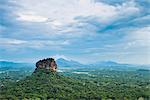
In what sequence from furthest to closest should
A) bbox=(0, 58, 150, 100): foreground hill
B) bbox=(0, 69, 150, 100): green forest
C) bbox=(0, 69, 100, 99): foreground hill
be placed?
bbox=(0, 69, 100, 99): foreground hill → bbox=(0, 58, 150, 100): foreground hill → bbox=(0, 69, 150, 100): green forest

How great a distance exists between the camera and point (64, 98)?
35156 mm

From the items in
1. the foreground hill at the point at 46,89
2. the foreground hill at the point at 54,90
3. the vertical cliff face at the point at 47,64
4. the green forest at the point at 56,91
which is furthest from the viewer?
the vertical cliff face at the point at 47,64

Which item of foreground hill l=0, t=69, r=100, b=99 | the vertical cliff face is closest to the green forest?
foreground hill l=0, t=69, r=100, b=99

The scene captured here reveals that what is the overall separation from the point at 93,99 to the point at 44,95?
5.59 metres

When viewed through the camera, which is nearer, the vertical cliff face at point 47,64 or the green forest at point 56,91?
the green forest at point 56,91

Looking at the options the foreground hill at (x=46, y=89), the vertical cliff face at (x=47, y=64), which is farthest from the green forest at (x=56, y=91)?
the vertical cliff face at (x=47, y=64)

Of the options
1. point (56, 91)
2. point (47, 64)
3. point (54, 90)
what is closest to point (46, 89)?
point (54, 90)

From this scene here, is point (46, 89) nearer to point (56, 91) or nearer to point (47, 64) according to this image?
point (56, 91)

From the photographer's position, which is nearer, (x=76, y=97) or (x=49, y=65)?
(x=76, y=97)

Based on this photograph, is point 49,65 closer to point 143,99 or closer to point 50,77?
point 50,77

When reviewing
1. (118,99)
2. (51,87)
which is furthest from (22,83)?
(118,99)

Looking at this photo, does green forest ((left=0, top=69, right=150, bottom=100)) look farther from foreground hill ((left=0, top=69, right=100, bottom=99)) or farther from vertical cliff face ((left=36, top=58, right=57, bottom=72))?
vertical cliff face ((left=36, top=58, right=57, bottom=72))

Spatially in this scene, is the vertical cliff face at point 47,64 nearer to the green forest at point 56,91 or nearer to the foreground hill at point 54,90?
the foreground hill at point 54,90

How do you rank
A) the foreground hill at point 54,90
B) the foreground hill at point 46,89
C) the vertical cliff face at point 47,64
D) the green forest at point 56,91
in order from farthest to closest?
the vertical cliff face at point 47,64 → the foreground hill at point 46,89 → the foreground hill at point 54,90 → the green forest at point 56,91
